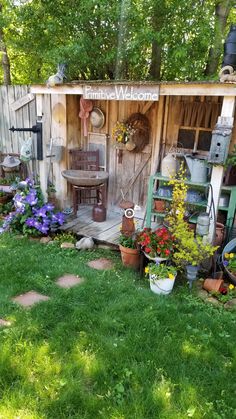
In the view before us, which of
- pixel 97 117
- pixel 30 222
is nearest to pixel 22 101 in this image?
pixel 97 117

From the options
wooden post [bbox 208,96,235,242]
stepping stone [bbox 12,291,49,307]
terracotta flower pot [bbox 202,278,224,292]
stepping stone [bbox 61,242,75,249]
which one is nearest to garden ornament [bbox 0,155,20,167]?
stepping stone [bbox 61,242,75,249]

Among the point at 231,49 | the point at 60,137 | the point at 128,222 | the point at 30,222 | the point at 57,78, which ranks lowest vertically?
the point at 30,222

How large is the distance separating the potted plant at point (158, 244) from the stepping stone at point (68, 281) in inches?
33.4

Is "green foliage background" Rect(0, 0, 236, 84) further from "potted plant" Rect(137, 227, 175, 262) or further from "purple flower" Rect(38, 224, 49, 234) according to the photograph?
"potted plant" Rect(137, 227, 175, 262)

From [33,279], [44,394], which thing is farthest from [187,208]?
[44,394]

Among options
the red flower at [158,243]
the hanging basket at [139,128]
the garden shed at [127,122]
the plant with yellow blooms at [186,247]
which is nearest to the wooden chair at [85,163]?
the garden shed at [127,122]

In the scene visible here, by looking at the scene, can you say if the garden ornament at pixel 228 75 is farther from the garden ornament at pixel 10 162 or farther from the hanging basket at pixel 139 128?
the garden ornament at pixel 10 162

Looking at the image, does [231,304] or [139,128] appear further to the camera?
[139,128]

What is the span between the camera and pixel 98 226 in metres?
5.22

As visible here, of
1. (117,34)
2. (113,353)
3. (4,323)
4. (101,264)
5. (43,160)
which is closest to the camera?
(113,353)

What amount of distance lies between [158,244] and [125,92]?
6.30 feet

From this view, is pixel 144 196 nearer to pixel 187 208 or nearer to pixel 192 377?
pixel 187 208

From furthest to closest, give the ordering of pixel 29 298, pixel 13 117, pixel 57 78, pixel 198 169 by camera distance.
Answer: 1. pixel 13 117
2. pixel 57 78
3. pixel 198 169
4. pixel 29 298

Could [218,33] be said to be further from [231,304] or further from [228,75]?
[231,304]
